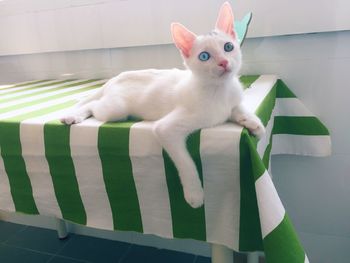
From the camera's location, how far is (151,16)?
3.43ft

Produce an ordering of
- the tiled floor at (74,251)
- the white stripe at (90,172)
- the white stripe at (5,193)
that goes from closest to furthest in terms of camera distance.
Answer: the white stripe at (90,172) < the white stripe at (5,193) < the tiled floor at (74,251)

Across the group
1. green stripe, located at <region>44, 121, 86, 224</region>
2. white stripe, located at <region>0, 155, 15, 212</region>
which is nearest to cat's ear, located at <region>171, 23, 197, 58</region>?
green stripe, located at <region>44, 121, 86, 224</region>

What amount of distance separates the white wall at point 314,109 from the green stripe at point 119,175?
60 cm

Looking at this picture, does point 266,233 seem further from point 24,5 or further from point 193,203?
point 24,5

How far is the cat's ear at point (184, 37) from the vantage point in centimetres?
48

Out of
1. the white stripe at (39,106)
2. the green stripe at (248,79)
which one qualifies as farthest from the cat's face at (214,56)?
the white stripe at (39,106)

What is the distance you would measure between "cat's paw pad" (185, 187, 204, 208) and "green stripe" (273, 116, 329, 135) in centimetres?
49

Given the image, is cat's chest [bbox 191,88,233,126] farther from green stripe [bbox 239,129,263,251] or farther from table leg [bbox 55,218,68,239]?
table leg [bbox 55,218,68,239]

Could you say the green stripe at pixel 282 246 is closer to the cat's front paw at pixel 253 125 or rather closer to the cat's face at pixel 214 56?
the cat's front paw at pixel 253 125

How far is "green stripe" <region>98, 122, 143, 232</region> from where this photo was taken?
0.52 m

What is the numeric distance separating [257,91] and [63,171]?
449mm

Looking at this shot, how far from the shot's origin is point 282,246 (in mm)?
429

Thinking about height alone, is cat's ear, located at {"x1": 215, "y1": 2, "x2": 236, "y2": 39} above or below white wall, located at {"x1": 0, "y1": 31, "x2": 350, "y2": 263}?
above

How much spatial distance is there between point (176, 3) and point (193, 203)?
735mm
